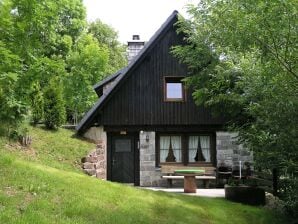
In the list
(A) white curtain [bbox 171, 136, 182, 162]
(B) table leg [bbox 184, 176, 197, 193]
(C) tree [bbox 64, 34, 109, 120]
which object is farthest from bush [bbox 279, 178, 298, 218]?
(C) tree [bbox 64, 34, 109, 120]

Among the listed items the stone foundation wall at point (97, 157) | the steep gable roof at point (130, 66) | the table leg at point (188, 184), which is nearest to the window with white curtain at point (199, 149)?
the stone foundation wall at point (97, 157)

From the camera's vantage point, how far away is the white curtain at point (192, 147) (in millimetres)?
19875

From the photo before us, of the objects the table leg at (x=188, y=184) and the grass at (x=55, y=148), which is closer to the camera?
the grass at (x=55, y=148)

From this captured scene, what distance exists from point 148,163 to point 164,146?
1.10 m

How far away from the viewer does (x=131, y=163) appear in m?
19.7

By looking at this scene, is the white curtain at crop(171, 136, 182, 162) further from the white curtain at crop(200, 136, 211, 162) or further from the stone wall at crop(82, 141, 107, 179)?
the stone wall at crop(82, 141, 107, 179)

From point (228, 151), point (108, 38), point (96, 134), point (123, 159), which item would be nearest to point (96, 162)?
point (123, 159)

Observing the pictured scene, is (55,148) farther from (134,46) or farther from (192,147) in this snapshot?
(134,46)

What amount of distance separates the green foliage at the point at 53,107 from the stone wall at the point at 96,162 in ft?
7.28

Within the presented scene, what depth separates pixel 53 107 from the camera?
Answer: 20234 millimetres

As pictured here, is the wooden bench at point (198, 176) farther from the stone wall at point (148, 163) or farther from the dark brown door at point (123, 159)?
the dark brown door at point (123, 159)

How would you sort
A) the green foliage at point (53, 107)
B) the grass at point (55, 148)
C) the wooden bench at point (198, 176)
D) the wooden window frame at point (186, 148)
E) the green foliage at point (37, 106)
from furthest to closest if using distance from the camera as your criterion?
the green foliage at point (53, 107)
the wooden window frame at point (186, 148)
the green foliage at point (37, 106)
the wooden bench at point (198, 176)
the grass at point (55, 148)

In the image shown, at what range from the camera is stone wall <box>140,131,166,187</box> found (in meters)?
19.2

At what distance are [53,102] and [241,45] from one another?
45.5 ft
